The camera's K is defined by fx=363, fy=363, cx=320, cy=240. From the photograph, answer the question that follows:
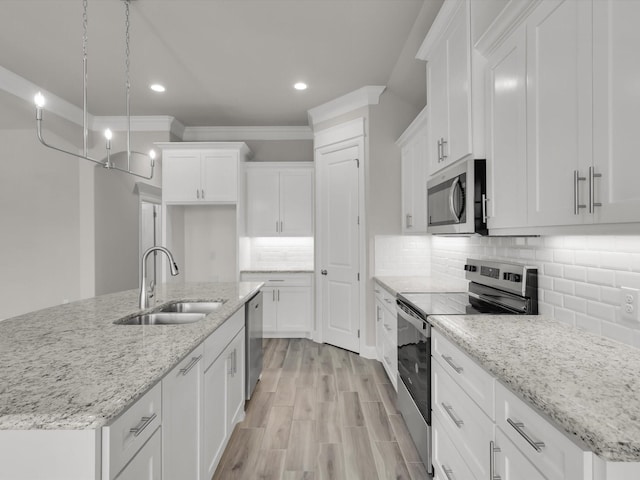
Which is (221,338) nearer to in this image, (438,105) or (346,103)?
(438,105)

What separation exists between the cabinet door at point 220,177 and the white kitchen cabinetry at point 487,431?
3530mm

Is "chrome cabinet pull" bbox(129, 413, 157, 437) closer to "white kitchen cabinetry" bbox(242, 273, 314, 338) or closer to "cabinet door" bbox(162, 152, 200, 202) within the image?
"white kitchen cabinetry" bbox(242, 273, 314, 338)

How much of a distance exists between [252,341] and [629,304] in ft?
7.61

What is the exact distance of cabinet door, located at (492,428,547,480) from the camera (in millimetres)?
990

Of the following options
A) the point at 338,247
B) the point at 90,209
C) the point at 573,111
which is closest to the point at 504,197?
the point at 573,111

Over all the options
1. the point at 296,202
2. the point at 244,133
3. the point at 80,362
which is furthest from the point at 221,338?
the point at 244,133

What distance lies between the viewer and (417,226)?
3338 mm

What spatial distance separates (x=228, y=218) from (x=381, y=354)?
298cm

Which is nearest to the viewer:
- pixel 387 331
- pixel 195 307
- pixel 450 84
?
pixel 450 84

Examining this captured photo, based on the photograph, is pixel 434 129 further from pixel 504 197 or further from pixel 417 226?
pixel 417 226

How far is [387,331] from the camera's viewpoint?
10.5ft

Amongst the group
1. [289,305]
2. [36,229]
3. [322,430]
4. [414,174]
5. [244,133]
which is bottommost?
[322,430]

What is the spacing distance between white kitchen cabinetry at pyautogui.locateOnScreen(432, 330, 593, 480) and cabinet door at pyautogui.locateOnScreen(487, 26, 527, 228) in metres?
0.67

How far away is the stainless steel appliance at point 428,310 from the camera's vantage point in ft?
6.22
